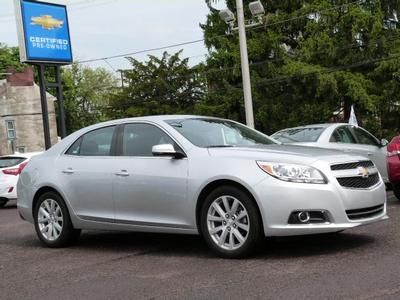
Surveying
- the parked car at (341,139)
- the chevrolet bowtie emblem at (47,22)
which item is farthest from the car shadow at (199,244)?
the chevrolet bowtie emblem at (47,22)

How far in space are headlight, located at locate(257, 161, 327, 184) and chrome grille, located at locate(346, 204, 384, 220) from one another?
432 mm

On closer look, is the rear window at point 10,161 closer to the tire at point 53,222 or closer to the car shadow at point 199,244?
the car shadow at point 199,244

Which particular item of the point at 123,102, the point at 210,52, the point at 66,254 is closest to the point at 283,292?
the point at 66,254

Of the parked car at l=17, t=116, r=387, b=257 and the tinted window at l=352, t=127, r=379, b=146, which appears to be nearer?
the parked car at l=17, t=116, r=387, b=257

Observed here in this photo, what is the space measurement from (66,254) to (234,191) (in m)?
2.33

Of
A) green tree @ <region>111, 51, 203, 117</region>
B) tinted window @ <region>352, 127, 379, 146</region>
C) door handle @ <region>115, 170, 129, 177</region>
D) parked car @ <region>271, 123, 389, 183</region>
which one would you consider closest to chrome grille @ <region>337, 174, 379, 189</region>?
door handle @ <region>115, 170, 129, 177</region>

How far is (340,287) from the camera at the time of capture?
15.8 ft

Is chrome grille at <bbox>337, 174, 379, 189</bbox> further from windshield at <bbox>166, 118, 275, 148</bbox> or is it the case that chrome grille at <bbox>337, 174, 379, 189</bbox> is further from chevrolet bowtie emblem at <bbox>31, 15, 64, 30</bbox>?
chevrolet bowtie emblem at <bbox>31, 15, 64, 30</bbox>

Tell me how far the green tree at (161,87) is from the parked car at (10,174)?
28.0 metres

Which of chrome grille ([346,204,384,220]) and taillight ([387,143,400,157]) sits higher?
taillight ([387,143,400,157])

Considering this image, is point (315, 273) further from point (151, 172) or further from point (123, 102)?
point (123, 102)

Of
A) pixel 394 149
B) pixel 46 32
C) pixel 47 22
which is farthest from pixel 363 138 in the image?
pixel 47 22

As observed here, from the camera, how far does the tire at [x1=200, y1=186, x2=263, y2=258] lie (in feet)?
19.7

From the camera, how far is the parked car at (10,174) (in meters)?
15.3
